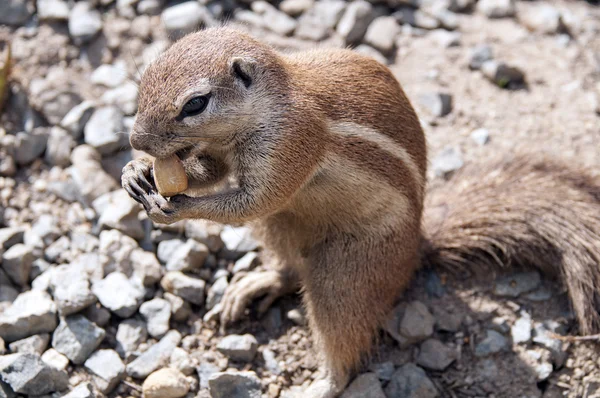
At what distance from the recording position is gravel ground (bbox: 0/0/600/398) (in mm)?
3996

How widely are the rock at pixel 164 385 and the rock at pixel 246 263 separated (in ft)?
2.89

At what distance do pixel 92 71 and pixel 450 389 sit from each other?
3.47 m

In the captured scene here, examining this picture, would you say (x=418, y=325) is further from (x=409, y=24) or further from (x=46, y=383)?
(x=409, y=24)

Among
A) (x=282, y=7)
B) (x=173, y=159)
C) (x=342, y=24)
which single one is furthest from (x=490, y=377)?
(x=282, y=7)

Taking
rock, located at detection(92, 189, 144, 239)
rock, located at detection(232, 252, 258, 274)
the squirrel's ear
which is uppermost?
the squirrel's ear

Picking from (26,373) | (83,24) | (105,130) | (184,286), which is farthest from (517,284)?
(83,24)

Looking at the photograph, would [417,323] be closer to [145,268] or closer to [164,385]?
[164,385]

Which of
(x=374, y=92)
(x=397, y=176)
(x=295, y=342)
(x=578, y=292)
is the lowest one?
(x=295, y=342)

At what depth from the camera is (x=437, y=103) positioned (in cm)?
534

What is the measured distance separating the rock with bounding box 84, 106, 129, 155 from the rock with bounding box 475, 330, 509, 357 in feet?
8.56

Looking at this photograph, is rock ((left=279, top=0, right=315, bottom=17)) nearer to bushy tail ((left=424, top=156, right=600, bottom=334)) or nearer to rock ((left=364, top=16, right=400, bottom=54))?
rock ((left=364, top=16, right=400, bottom=54))

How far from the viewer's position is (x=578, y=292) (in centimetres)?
400

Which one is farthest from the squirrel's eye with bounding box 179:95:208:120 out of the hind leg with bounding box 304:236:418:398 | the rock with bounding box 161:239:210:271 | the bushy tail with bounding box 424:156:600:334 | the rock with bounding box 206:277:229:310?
the bushy tail with bounding box 424:156:600:334

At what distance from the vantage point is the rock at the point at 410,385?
3932 mm
